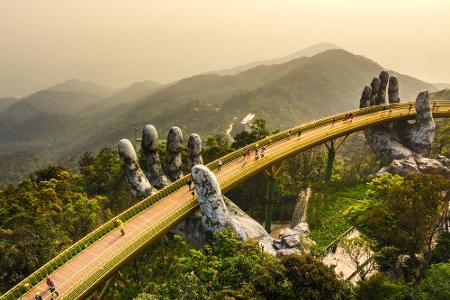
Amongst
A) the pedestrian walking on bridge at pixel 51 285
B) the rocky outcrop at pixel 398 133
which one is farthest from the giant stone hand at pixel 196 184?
the rocky outcrop at pixel 398 133

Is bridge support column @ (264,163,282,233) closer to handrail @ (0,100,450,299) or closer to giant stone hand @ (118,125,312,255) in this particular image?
handrail @ (0,100,450,299)

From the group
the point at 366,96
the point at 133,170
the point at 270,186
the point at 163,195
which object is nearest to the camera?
the point at 163,195

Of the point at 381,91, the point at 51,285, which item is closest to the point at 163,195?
the point at 51,285

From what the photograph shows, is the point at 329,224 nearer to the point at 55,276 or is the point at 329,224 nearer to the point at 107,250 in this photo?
the point at 107,250

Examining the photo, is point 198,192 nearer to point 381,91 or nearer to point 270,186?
point 270,186

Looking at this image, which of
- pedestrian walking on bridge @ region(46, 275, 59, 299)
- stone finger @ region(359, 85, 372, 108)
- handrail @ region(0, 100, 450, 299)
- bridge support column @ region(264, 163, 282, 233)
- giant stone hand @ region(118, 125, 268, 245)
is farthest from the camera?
stone finger @ region(359, 85, 372, 108)

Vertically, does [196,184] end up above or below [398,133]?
above

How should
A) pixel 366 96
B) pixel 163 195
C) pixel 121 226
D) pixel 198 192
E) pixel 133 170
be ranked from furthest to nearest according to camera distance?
pixel 366 96
pixel 133 170
pixel 163 195
pixel 198 192
pixel 121 226

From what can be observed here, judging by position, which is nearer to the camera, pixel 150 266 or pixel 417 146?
pixel 150 266

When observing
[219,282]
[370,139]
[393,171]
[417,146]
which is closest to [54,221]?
[219,282]

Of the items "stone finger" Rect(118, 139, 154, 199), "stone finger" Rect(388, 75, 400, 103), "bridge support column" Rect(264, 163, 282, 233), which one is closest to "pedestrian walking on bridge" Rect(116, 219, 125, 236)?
"stone finger" Rect(118, 139, 154, 199)

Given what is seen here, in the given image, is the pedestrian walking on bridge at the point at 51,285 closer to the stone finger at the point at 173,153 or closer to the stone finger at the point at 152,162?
the stone finger at the point at 152,162
